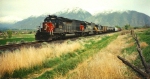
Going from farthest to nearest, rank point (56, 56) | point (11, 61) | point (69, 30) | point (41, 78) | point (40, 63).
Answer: point (69, 30) → point (56, 56) → point (40, 63) → point (11, 61) → point (41, 78)

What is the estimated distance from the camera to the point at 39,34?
19.0m

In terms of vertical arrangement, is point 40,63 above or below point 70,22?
below

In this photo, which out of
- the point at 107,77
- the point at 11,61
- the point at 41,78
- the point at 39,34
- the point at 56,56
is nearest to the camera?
the point at 107,77

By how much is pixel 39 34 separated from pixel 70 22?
710 centimetres

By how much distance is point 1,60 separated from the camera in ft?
29.4

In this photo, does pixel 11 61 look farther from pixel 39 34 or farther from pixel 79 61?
pixel 39 34

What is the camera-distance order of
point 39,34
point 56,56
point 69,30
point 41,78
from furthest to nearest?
point 69,30, point 39,34, point 56,56, point 41,78

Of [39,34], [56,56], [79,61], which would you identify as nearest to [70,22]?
[39,34]

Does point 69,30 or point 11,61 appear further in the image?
point 69,30

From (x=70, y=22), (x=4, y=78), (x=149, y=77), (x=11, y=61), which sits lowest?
(x=4, y=78)

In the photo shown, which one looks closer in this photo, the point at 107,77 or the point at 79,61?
the point at 107,77

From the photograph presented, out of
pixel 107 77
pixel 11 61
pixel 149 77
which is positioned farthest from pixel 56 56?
pixel 149 77

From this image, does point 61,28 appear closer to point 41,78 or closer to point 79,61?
point 79,61

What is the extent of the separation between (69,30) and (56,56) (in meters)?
12.6
